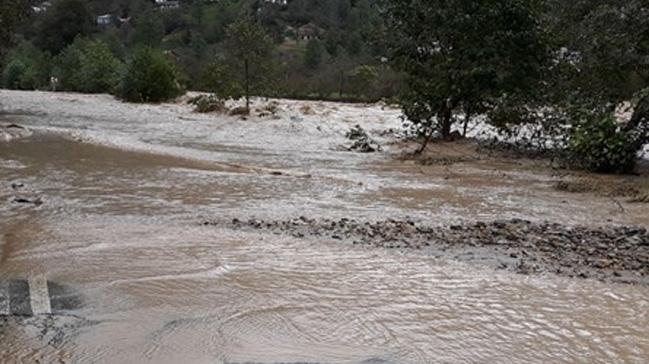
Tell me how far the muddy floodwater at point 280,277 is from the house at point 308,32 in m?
67.9

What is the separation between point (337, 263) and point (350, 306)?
1.29 m

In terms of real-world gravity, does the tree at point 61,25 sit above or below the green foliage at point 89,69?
above

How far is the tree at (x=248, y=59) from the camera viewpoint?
28.0 m

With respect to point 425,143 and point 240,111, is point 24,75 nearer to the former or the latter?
point 240,111

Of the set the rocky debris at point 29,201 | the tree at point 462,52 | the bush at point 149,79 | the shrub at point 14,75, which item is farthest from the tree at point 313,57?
the rocky debris at point 29,201

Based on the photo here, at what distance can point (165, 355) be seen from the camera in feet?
14.8

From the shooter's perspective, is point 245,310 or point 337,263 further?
point 337,263

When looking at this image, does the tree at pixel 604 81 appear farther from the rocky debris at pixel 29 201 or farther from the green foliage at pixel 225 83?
the green foliage at pixel 225 83

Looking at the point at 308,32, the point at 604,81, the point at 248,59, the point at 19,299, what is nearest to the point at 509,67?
the point at 604,81

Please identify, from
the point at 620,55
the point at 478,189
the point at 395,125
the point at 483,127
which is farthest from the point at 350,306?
the point at 395,125

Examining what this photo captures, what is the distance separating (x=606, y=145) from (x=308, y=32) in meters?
70.4

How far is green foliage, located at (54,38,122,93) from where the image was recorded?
41469mm

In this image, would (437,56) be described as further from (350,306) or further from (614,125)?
(350,306)

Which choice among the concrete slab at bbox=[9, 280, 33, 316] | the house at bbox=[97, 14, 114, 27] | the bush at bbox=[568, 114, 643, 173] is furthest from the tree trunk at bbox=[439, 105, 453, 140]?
the house at bbox=[97, 14, 114, 27]
